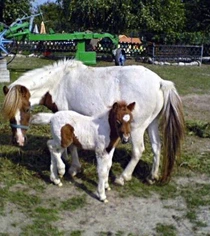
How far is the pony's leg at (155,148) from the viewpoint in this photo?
4.58 meters

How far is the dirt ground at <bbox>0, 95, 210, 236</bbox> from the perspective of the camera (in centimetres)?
352

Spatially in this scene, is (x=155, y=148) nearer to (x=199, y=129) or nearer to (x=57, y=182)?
(x=57, y=182)

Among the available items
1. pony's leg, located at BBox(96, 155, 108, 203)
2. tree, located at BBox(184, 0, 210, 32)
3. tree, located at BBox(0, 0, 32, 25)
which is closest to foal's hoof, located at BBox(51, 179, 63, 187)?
pony's leg, located at BBox(96, 155, 108, 203)

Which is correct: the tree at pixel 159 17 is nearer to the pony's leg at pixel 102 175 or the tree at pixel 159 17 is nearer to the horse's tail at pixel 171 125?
the horse's tail at pixel 171 125

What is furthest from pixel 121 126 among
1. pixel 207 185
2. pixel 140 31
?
pixel 140 31

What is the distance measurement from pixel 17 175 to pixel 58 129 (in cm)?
91

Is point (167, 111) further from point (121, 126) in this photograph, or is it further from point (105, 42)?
point (105, 42)

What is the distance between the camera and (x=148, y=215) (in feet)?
12.5

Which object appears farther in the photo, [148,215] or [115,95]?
[115,95]

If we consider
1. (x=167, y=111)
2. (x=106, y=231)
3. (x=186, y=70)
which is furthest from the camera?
(x=186, y=70)

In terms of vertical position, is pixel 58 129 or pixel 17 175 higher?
pixel 58 129

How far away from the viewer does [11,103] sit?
412 cm

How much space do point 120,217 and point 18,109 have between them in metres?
1.51

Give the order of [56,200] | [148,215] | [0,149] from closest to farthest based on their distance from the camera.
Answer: [148,215] → [56,200] → [0,149]
